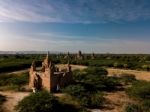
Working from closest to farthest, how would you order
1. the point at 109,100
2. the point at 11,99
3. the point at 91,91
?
the point at 11,99
the point at 109,100
the point at 91,91

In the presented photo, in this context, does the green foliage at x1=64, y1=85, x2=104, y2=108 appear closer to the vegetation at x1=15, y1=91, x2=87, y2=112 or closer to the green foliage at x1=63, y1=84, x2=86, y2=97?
the green foliage at x1=63, y1=84, x2=86, y2=97

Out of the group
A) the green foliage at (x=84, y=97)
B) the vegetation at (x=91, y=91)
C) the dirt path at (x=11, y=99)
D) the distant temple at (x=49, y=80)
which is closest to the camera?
the dirt path at (x=11, y=99)

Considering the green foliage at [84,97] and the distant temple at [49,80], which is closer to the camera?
the green foliage at [84,97]

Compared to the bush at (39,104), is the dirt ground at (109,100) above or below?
below

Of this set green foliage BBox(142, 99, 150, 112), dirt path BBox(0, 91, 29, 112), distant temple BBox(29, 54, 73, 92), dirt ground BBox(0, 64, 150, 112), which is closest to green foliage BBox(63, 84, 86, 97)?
distant temple BBox(29, 54, 73, 92)

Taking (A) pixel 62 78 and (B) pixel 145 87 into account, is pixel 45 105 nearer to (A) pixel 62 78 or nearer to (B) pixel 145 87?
(A) pixel 62 78

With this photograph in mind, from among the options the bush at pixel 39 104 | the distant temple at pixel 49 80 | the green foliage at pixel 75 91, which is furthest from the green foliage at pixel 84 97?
the bush at pixel 39 104

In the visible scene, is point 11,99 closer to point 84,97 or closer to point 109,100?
point 84,97

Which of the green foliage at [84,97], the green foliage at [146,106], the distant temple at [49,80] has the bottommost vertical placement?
the green foliage at [146,106]

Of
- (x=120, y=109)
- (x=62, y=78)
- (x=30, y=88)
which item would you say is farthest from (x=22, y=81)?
(x=120, y=109)

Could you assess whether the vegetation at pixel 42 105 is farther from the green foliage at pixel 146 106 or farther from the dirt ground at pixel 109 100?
the green foliage at pixel 146 106

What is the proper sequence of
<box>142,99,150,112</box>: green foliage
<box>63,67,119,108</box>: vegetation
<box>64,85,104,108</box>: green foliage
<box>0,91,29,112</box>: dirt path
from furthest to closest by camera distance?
<box>63,67,119,108</box>: vegetation, <box>64,85,104,108</box>: green foliage, <box>0,91,29,112</box>: dirt path, <box>142,99,150,112</box>: green foliage

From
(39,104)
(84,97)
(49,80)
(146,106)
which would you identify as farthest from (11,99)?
(146,106)
